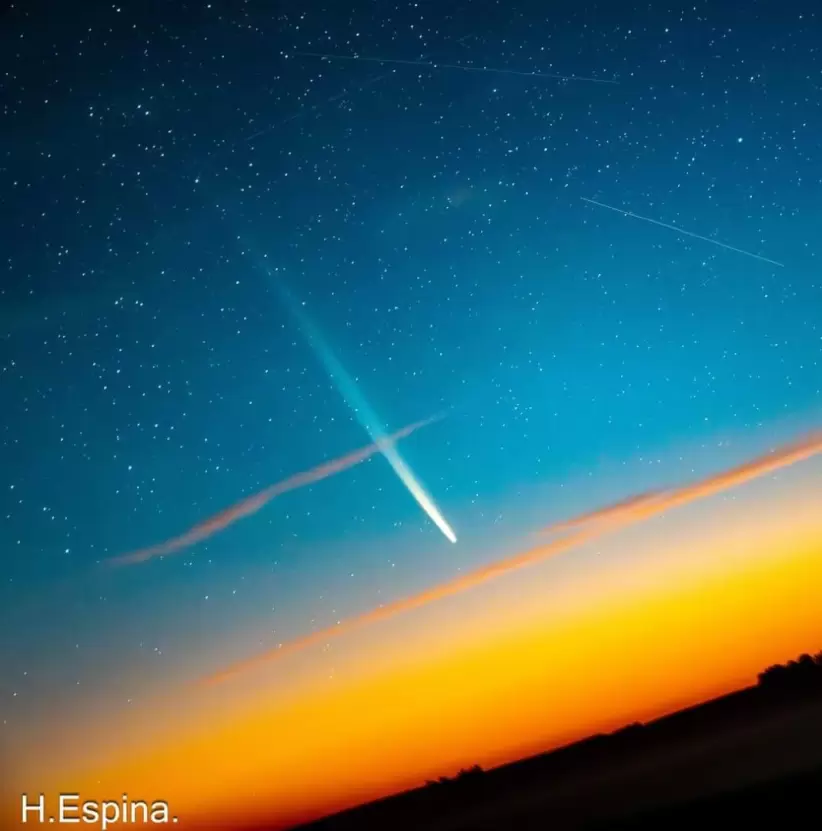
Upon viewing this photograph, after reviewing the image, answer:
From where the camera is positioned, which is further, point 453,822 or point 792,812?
point 453,822

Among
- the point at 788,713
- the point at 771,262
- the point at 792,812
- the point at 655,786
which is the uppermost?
the point at 771,262

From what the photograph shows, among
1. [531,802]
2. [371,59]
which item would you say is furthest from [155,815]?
[371,59]

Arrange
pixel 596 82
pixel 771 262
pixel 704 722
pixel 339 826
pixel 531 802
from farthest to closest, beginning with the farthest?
pixel 704 722 < pixel 339 826 < pixel 771 262 < pixel 531 802 < pixel 596 82

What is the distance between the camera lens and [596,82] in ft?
23.8

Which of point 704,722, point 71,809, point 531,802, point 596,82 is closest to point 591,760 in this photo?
point 704,722

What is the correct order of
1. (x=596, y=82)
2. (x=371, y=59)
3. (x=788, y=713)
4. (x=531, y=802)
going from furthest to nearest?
(x=788, y=713) < (x=531, y=802) < (x=596, y=82) < (x=371, y=59)

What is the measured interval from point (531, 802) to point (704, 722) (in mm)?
5741

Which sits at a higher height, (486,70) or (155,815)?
(486,70)

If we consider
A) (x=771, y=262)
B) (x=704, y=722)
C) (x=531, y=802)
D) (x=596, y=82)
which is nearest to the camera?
(x=596, y=82)

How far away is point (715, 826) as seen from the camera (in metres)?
4.45

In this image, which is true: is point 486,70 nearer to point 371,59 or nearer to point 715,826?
point 371,59

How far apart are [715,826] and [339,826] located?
20.6ft

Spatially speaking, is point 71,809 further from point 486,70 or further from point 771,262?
point 771,262

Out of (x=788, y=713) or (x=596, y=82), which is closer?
(x=596, y=82)
